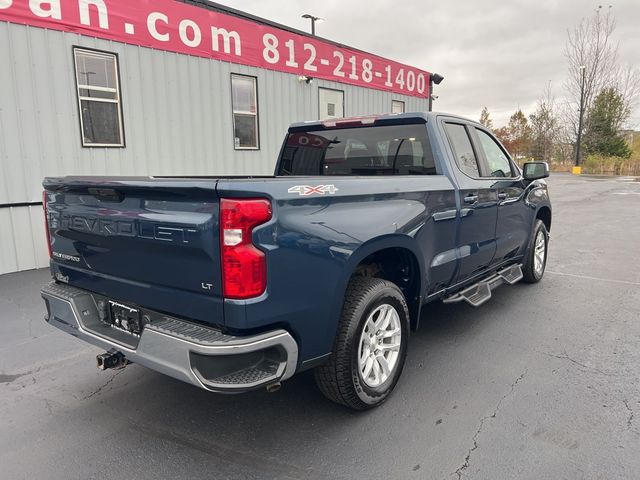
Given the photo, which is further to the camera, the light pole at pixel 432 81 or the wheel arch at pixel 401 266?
the light pole at pixel 432 81

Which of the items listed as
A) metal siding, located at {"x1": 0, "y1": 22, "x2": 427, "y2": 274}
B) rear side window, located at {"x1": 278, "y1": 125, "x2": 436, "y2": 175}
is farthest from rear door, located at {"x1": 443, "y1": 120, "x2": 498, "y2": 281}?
metal siding, located at {"x1": 0, "y1": 22, "x2": 427, "y2": 274}

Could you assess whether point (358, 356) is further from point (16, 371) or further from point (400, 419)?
point (16, 371)

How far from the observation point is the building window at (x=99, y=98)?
7.07 meters

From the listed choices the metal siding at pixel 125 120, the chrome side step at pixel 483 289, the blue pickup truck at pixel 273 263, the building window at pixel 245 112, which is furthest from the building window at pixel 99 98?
the chrome side step at pixel 483 289

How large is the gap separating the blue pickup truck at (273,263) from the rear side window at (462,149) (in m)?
0.03

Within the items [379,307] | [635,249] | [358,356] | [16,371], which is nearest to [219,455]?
[358,356]

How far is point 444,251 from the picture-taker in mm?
3629

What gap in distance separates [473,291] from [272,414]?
218cm

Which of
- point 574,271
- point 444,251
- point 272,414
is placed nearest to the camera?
point 272,414

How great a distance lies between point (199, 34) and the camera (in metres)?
8.28

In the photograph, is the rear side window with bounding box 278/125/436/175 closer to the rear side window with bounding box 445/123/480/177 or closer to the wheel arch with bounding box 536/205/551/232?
the rear side window with bounding box 445/123/480/177

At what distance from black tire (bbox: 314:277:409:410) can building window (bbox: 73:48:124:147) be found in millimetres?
6026

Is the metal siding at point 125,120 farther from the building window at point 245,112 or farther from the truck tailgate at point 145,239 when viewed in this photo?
the truck tailgate at point 145,239

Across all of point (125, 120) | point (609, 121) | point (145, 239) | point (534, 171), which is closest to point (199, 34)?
point (125, 120)
